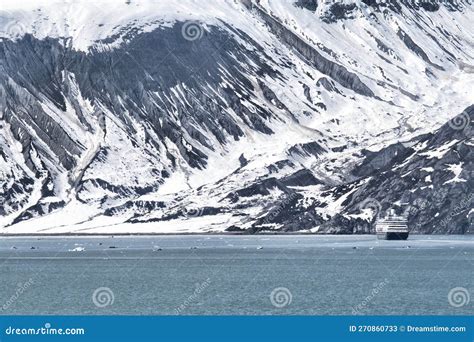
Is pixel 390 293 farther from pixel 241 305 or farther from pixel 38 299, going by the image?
pixel 38 299

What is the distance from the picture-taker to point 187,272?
19875 centimetres

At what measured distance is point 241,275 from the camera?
190m

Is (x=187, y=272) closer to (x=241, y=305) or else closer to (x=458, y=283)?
(x=458, y=283)

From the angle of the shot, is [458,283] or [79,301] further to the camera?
[458,283]
